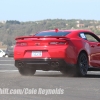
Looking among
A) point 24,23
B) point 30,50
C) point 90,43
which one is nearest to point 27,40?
point 30,50

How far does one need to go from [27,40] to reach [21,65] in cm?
Answer: 70

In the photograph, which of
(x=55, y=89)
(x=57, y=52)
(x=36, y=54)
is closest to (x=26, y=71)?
(x=36, y=54)

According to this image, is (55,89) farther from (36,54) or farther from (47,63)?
(36,54)

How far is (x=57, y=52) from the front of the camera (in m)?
15.1

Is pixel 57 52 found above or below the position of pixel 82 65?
above

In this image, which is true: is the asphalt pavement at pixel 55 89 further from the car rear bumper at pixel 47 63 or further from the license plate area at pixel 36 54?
the license plate area at pixel 36 54

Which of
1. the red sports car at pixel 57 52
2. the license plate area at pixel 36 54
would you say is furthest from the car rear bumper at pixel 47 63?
the license plate area at pixel 36 54

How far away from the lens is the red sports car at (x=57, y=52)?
49.7ft

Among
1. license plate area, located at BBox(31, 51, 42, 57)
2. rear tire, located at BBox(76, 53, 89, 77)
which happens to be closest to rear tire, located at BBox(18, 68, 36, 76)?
license plate area, located at BBox(31, 51, 42, 57)

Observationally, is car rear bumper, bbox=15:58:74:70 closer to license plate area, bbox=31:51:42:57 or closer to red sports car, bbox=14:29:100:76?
red sports car, bbox=14:29:100:76

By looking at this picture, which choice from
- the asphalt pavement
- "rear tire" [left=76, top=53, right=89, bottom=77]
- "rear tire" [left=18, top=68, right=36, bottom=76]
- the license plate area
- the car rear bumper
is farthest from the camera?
"rear tire" [left=18, top=68, right=36, bottom=76]

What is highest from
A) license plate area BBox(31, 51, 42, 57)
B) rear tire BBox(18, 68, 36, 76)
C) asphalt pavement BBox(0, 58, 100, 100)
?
license plate area BBox(31, 51, 42, 57)

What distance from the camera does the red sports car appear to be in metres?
15.2

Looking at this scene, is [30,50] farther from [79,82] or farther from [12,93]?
[12,93]
